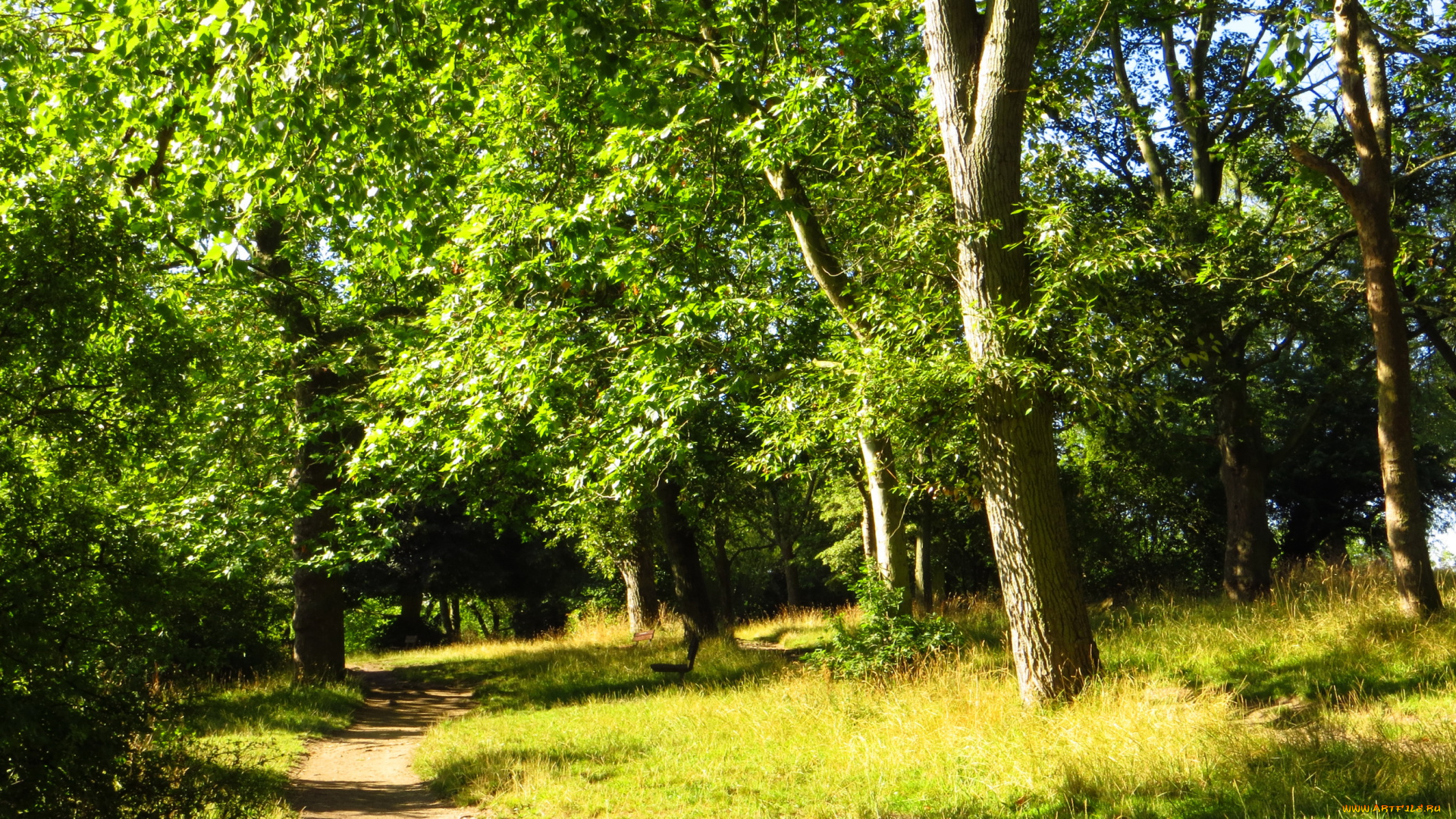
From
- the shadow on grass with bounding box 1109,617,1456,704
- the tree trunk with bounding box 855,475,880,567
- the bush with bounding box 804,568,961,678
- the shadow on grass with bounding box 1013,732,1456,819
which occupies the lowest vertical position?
the shadow on grass with bounding box 1109,617,1456,704

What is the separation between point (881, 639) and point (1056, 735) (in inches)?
153

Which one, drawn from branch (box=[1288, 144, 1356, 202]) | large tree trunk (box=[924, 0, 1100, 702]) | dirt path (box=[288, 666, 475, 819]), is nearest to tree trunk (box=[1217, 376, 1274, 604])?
branch (box=[1288, 144, 1356, 202])

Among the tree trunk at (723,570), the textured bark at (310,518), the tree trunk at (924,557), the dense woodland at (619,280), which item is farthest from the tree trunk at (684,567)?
the textured bark at (310,518)

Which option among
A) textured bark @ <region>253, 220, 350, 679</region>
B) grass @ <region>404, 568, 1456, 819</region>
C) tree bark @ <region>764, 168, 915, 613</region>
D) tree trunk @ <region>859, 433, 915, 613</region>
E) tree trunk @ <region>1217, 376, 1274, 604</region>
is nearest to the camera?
grass @ <region>404, 568, 1456, 819</region>

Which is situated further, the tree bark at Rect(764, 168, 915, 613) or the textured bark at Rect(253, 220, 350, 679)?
the textured bark at Rect(253, 220, 350, 679)

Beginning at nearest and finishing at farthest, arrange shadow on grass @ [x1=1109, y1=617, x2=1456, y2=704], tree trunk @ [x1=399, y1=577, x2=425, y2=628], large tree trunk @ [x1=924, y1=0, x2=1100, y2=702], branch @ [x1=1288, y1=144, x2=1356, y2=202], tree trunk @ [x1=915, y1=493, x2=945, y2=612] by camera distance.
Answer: large tree trunk @ [x1=924, y1=0, x2=1100, y2=702], shadow on grass @ [x1=1109, y1=617, x2=1456, y2=704], branch @ [x1=1288, y1=144, x2=1356, y2=202], tree trunk @ [x1=915, y1=493, x2=945, y2=612], tree trunk @ [x1=399, y1=577, x2=425, y2=628]

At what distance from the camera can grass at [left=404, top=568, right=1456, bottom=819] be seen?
19.7 ft

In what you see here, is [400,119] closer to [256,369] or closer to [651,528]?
[256,369]

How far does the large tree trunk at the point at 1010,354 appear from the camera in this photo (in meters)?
8.09

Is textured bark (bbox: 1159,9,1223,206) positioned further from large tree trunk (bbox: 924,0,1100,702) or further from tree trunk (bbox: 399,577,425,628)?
tree trunk (bbox: 399,577,425,628)

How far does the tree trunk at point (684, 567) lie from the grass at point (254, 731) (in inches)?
233

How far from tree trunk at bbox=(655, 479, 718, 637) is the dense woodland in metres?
0.10

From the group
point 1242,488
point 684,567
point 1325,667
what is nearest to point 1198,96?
point 1242,488

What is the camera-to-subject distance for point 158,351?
23.5 ft
